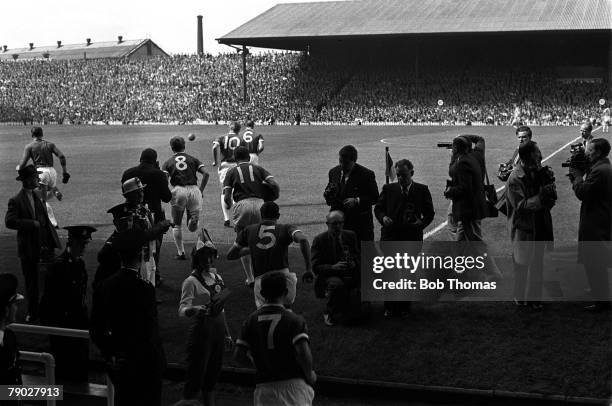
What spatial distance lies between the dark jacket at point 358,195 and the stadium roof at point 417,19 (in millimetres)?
50970

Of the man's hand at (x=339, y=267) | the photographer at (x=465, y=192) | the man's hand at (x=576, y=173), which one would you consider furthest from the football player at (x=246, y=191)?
the man's hand at (x=576, y=173)

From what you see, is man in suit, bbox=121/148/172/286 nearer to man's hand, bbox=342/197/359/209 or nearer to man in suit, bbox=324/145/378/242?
man in suit, bbox=324/145/378/242

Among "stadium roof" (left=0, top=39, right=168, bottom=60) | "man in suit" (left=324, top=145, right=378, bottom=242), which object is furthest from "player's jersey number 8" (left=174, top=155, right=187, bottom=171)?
"stadium roof" (left=0, top=39, right=168, bottom=60)

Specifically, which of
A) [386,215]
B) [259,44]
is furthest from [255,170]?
[259,44]

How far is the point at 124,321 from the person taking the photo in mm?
5816

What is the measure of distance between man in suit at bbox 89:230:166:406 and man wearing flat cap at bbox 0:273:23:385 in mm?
576

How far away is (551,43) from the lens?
64.5m

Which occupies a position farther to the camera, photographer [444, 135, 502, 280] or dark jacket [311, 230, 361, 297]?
photographer [444, 135, 502, 280]

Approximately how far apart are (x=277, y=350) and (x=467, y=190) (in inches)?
200

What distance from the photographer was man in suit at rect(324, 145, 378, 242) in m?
9.74

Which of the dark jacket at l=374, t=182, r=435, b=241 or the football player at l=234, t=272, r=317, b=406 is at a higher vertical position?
the dark jacket at l=374, t=182, r=435, b=241

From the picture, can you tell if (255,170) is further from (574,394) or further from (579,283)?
(574,394)

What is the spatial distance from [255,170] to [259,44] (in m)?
57.0

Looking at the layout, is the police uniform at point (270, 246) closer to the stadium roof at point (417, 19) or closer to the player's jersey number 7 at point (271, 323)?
the player's jersey number 7 at point (271, 323)
